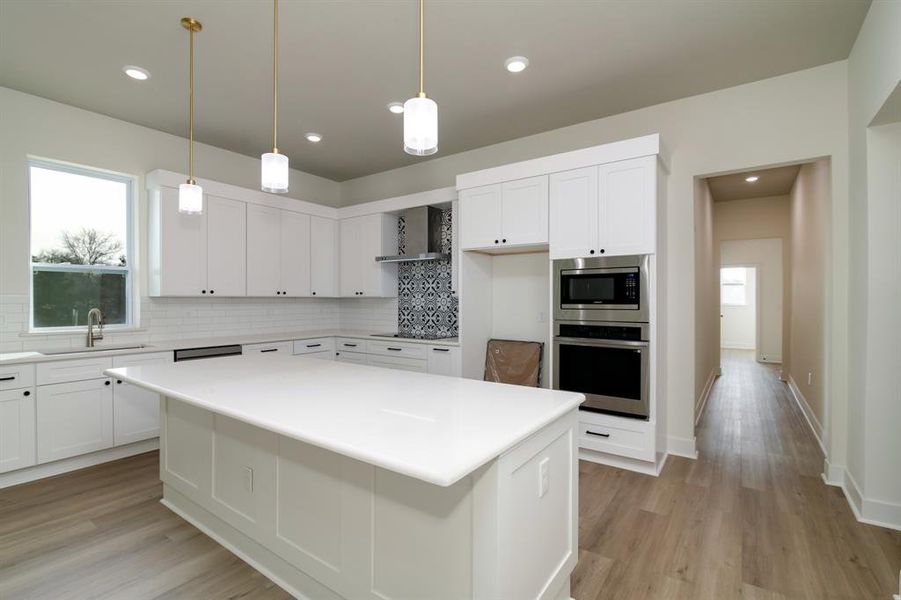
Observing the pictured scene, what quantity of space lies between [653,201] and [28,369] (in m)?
4.59

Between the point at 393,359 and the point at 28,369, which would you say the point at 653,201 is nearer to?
the point at 393,359

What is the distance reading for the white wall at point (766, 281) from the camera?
26.9 feet

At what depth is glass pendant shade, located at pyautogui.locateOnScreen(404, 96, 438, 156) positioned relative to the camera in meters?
1.54

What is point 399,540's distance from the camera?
146 cm

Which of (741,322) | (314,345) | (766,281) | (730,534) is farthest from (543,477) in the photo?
(741,322)

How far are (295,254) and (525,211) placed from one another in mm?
2795

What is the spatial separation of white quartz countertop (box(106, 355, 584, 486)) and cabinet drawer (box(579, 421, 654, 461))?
5.40ft

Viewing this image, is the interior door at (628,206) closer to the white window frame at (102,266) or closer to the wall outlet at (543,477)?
the wall outlet at (543,477)

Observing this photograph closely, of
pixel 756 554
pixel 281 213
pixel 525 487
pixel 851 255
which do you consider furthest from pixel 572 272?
pixel 281 213

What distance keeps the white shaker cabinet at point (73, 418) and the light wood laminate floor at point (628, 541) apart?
0.20 metres

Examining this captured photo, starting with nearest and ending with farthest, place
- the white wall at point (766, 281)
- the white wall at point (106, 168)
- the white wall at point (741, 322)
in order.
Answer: the white wall at point (106, 168) < the white wall at point (766, 281) < the white wall at point (741, 322)

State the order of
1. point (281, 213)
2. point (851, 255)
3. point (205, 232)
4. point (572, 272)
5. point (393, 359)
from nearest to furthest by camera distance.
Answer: point (851, 255), point (572, 272), point (205, 232), point (393, 359), point (281, 213)

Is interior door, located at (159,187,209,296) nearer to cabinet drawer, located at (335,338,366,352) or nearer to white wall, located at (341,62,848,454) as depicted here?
cabinet drawer, located at (335,338,366,352)

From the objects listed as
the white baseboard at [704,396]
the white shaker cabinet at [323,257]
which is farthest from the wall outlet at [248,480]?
the white baseboard at [704,396]
